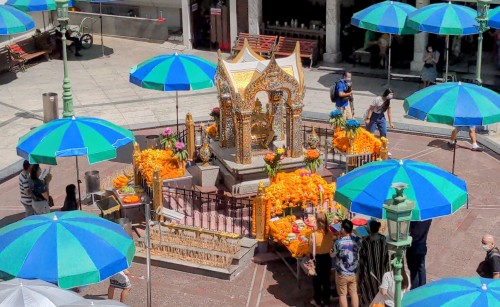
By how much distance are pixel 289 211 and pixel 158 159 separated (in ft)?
10.1

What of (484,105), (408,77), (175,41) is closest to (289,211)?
(484,105)

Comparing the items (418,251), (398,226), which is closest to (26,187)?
(418,251)

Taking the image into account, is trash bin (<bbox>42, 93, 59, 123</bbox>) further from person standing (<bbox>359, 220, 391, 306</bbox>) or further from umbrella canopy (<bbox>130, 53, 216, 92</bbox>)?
person standing (<bbox>359, 220, 391, 306</bbox>)

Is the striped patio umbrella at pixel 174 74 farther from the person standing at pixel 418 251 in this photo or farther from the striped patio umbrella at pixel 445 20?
the striped patio umbrella at pixel 445 20

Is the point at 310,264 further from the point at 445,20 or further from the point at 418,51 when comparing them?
the point at 418,51

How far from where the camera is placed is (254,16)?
30.0 metres

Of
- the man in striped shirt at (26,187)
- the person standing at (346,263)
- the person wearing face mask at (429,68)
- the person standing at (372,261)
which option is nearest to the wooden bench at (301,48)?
the person wearing face mask at (429,68)

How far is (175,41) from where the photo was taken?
32281mm

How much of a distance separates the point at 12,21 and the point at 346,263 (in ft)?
56.8

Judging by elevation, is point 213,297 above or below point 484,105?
below

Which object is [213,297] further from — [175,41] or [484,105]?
[175,41]

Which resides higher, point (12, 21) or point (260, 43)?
point (12, 21)

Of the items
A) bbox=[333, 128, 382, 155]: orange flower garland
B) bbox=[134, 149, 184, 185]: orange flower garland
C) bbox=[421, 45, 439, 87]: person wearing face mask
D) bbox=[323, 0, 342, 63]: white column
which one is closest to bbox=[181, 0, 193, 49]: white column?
bbox=[323, 0, 342, 63]: white column

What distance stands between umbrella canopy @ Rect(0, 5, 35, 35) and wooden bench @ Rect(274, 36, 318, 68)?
26.6 ft
